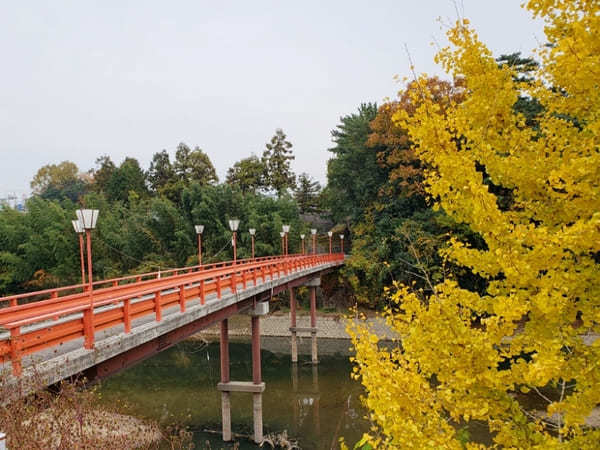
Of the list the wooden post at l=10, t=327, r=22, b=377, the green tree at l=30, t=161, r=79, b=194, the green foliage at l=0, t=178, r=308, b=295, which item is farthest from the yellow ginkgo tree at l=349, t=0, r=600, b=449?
the green tree at l=30, t=161, r=79, b=194

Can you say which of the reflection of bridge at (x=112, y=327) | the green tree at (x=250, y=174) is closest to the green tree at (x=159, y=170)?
the green tree at (x=250, y=174)

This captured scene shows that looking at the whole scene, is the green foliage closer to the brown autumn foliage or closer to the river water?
the brown autumn foliage

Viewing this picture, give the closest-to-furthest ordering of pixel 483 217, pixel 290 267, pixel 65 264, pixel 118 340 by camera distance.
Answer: pixel 483 217, pixel 118 340, pixel 290 267, pixel 65 264

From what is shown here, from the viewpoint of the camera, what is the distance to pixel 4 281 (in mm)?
44906

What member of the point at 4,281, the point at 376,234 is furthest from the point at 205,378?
the point at 4,281

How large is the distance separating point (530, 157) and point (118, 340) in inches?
295

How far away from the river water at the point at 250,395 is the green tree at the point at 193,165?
3462 centimetres

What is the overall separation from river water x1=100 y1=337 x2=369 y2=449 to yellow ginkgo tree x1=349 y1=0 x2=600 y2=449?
1223 centimetres

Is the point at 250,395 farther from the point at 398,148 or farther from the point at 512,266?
the point at 398,148

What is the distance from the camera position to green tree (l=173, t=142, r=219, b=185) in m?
63.5

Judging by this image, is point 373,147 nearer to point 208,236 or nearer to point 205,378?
point 208,236

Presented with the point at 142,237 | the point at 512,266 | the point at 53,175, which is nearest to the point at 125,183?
the point at 142,237

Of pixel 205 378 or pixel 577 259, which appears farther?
pixel 205 378

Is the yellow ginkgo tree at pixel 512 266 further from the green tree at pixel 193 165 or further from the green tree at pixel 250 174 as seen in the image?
the green tree at pixel 193 165
